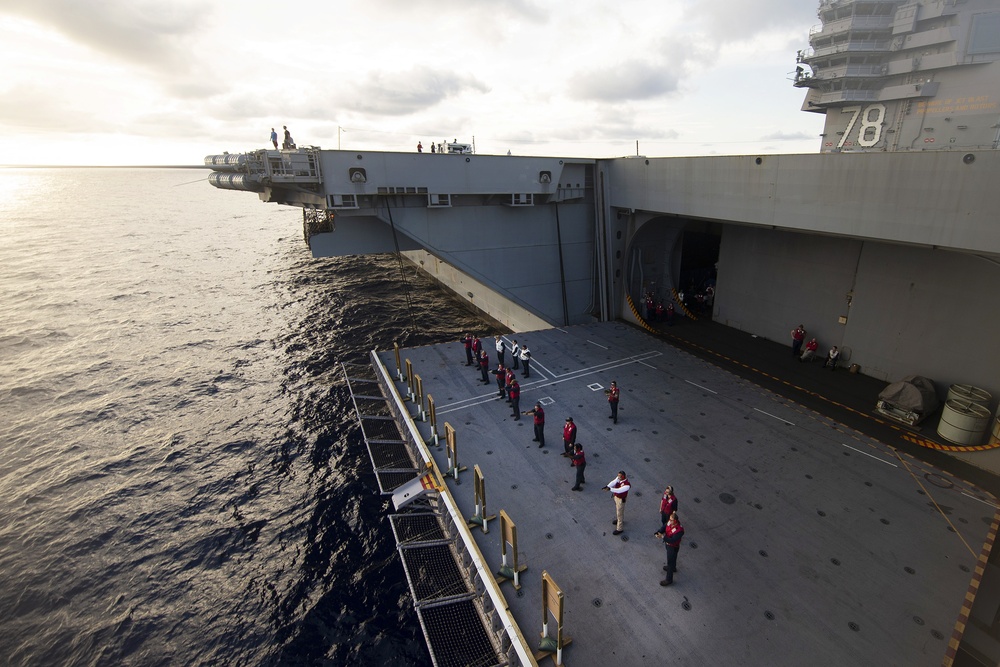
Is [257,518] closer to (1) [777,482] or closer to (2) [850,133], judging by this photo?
(1) [777,482]

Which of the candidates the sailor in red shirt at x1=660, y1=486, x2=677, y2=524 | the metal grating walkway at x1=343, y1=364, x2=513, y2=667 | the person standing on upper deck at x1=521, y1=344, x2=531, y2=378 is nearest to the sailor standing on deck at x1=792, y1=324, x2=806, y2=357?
the person standing on upper deck at x1=521, y1=344, x2=531, y2=378

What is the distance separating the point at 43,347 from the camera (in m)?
29.5

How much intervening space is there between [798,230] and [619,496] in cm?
1121

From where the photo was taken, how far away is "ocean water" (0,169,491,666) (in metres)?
11.2

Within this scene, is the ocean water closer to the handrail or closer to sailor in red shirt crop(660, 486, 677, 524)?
the handrail

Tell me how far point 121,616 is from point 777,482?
55.8 feet

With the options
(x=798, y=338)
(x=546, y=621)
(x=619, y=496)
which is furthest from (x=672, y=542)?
(x=798, y=338)

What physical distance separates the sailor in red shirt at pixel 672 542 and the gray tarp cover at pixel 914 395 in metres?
11.0

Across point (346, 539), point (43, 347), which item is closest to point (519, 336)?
point (346, 539)

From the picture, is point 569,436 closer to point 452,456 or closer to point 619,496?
point 619,496

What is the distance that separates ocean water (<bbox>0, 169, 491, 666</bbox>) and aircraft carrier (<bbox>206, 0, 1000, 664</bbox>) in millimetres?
4141

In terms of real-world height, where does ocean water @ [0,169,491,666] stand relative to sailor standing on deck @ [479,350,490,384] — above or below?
below

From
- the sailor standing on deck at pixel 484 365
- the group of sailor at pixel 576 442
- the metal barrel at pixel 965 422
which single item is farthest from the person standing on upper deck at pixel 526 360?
the metal barrel at pixel 965 422

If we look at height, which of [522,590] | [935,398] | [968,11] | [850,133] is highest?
[968,11]
